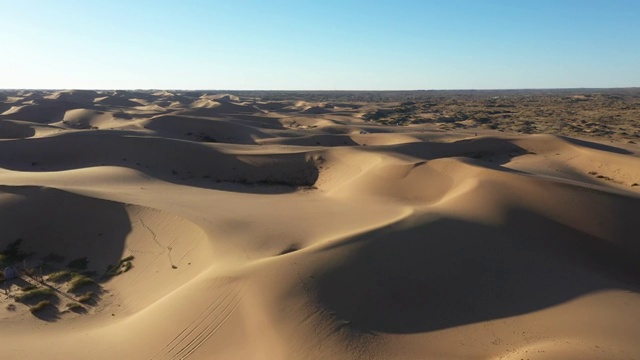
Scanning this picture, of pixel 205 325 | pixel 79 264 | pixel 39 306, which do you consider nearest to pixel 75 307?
pixel 39 306

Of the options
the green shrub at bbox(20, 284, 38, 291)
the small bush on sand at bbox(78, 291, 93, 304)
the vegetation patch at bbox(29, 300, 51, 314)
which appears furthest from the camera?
the green shrub at bbox(20, 284, 38, 291)

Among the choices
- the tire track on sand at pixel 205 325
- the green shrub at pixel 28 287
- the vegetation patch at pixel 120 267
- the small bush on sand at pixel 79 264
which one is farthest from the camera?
the small bush on sand at pixel 79 264

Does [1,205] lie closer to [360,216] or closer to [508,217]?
[360,216]

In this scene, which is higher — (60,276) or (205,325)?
(205,325)

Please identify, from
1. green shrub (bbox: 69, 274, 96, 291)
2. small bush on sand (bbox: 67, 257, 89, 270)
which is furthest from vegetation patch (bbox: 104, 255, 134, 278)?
small bush on sand (bbox: 67, 257, 89, 270)

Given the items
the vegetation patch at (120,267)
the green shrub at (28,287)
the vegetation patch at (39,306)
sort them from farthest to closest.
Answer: the vegetation patch at (120,267)
the green shrub at (28,287)
the vegetation patch at (39,306)

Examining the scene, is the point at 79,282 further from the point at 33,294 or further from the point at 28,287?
the point at 28,287

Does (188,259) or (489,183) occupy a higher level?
(489,183)

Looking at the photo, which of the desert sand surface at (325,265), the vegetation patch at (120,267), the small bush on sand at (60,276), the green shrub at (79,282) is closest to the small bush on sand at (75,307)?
the desert sand surface at (325,265)

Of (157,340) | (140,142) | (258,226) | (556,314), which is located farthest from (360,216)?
(140,142)

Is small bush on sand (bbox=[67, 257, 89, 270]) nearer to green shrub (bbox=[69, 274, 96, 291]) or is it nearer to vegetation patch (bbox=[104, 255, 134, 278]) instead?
green shrub (bbox=[69, 274, 96, 291])

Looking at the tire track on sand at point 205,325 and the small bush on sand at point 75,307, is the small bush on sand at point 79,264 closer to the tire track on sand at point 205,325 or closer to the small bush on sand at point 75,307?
the small bush on sand at point 75,307
